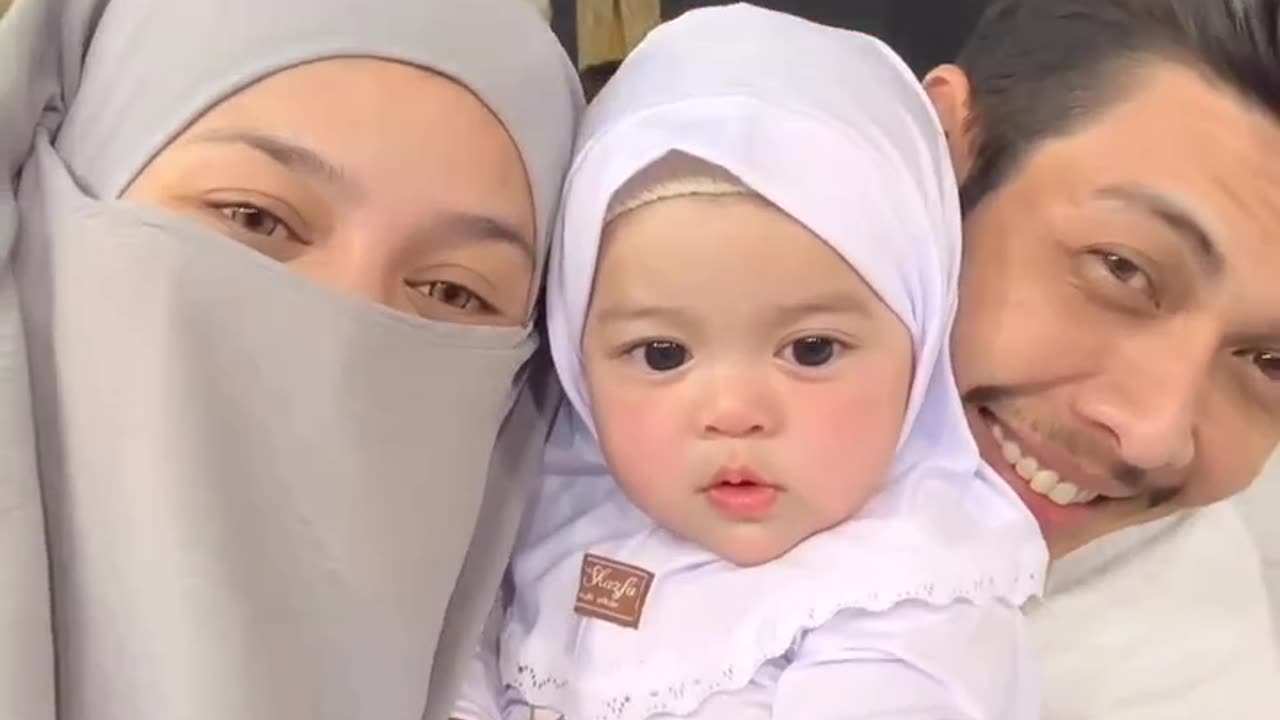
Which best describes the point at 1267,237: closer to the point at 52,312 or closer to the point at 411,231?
the point at 411,231

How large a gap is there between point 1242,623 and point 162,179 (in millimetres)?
1091

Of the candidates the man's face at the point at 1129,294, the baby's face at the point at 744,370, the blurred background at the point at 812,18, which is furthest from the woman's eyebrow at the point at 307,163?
the blurred background at the point at 812,18

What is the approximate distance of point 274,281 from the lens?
97 cm

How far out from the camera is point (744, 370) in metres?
1.05

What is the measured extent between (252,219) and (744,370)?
323mm

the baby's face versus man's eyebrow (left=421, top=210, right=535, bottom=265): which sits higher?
man's eyebrow (left=421, top=210, right=535, bottom=265)

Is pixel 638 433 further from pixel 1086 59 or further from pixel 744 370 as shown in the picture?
pixel 1086 59

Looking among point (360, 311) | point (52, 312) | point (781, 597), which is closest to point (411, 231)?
point (360, 311)

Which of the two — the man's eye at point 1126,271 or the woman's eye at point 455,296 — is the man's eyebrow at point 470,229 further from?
the man's eye at point 1126,271

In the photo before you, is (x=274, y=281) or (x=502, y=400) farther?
(x=502, y=400)

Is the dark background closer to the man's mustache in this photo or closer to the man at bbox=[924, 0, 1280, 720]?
the man at bbox=[924, 0, 1280, 720]

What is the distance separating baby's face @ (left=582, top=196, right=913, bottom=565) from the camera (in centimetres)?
104

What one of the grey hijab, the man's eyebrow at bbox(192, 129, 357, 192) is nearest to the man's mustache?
the grey hijab

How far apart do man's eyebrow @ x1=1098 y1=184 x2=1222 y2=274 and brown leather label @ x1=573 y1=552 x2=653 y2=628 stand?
1.44ft
